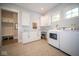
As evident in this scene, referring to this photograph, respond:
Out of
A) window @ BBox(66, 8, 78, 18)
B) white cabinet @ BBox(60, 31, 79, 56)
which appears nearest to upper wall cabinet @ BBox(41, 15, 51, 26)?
window @ BBox(66, 8, 78, 18)

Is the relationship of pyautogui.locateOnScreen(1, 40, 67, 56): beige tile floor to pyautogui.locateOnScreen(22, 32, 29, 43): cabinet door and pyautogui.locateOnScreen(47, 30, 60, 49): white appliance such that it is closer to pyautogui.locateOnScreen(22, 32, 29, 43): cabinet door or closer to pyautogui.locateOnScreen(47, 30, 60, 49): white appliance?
pyautogui.locateOnScreen(47, 30, 60, 49): white appliance

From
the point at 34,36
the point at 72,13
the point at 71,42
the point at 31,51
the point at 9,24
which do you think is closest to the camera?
the point at 71,42

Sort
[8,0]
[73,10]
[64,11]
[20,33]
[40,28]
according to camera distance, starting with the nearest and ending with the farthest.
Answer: [8,0] < [73,10] < [64,11] < [20,33] < [40,28]

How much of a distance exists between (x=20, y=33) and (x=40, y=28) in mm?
1851

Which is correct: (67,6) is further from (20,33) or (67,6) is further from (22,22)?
(20,33)

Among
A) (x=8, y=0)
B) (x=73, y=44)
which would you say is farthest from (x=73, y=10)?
(x=8, y=0)

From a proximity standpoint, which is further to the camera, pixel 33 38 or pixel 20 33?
pixel 33 38

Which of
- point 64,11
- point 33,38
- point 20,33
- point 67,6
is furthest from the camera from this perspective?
point 33,38

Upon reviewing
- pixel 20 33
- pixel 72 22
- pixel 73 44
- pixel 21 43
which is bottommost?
pixel 21 43

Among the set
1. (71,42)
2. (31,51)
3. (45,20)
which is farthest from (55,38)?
(45,20)

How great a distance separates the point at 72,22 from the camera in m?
2.34

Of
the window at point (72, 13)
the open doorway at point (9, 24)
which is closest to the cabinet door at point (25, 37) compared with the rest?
the open doorway at point (9, 24)

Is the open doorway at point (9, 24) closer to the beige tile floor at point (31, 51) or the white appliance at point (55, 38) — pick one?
the beige tile floor at point (31, 51)

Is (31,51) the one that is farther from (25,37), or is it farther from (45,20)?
(45,20)
